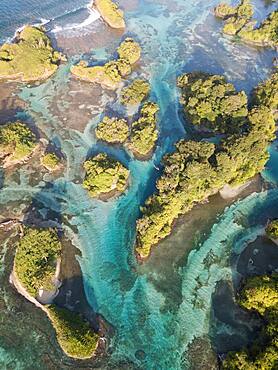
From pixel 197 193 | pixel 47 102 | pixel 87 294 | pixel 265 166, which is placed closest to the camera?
pixel 87 294

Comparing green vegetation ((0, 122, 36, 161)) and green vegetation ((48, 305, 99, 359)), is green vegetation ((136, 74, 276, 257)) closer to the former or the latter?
green vegetation ((48, 305, 99, 359))

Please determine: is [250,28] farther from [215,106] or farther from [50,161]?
[50,161]

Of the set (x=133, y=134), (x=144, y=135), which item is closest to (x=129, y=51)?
(x=133, y=134)

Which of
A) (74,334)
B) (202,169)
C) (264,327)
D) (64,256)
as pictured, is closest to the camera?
(74,334)

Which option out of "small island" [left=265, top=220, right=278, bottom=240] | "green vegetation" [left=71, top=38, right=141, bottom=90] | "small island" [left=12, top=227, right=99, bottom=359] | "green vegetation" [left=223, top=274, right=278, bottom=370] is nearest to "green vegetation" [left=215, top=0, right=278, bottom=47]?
"green vegetation" [left=71, top=38, right=141, bottom=90]

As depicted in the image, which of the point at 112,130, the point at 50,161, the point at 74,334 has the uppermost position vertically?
the point at 112,130

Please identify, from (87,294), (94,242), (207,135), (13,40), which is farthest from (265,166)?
(13,40)

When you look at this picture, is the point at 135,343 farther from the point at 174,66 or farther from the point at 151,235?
the point at 174,66
